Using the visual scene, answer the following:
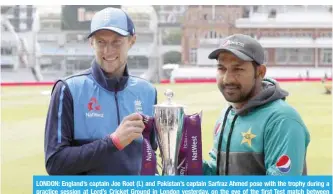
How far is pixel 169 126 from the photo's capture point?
149 centimetres

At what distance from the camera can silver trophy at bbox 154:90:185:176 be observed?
149 centimetres

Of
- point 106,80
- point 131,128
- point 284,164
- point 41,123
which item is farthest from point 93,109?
point 41,123

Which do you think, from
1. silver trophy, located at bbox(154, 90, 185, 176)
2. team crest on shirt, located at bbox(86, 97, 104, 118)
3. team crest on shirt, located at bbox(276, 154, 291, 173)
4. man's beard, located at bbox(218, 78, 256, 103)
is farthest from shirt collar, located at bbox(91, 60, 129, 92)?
team crest on shirt, located at bbox(276, 154, 291, 173)

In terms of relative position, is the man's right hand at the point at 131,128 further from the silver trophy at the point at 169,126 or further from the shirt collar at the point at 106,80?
the shirt collar at the point at 106,80

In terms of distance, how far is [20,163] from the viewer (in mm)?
5082

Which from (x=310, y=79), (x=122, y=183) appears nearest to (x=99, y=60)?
(x=122, y=183)

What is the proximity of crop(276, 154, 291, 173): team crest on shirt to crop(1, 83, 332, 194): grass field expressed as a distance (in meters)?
0.31

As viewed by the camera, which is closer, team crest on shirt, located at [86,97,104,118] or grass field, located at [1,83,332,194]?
team crest on shirt, located at [86,97,104,118]

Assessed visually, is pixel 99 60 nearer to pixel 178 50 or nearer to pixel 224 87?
pixel 224 87

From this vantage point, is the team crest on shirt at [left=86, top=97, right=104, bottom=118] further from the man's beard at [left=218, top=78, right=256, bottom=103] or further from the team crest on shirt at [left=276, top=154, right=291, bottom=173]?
the team crest on shirt at [left=276, top=154, right=291, bottom=173]
